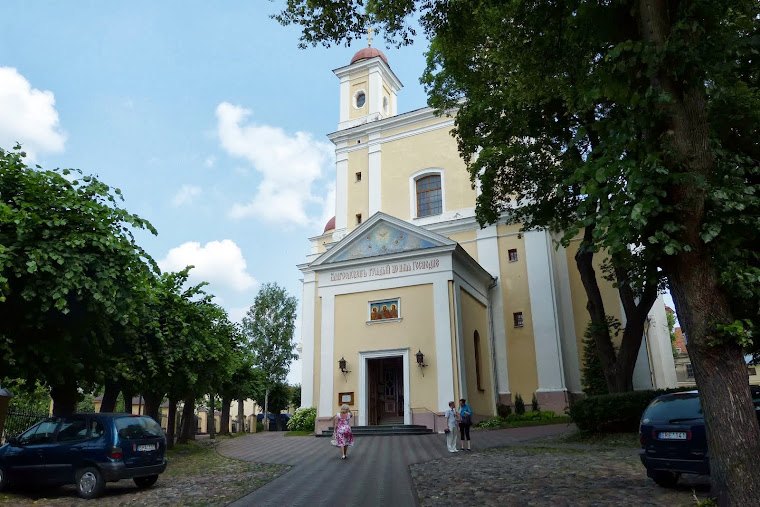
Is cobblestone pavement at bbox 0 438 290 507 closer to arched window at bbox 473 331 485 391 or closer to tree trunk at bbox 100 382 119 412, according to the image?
tree trunk at bbox 100 382 119 412

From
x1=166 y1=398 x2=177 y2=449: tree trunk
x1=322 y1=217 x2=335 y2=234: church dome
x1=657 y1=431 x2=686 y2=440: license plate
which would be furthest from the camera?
x1=322 y1=217 x2=335 y2=234: church dome

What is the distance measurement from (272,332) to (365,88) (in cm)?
2123

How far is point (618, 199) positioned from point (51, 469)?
10612 mm

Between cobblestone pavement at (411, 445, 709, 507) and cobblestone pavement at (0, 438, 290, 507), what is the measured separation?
328cm

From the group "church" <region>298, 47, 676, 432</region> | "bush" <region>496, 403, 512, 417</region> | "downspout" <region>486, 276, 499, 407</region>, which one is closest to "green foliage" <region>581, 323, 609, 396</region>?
"church" <region>298, 47, 676, 432</region>

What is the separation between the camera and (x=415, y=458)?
44.9 feet

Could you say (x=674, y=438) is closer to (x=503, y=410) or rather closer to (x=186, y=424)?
(x=503, y=410)

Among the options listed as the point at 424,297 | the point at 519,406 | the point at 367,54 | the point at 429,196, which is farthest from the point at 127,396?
the point at 367,54

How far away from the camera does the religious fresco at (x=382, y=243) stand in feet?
76.7

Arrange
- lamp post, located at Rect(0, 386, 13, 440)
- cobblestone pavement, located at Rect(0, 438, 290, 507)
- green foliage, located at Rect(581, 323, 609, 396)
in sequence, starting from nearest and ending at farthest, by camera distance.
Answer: cobblestone pavement, located at Rect(0, 438, 290, 507) → lamp post, located at Rect(0, 386, 13, 440) → green foliage, located at Rect(581, 323, 609, 396)

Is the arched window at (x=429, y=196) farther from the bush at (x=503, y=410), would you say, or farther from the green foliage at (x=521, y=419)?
the green foliage at (x=521, y=419)

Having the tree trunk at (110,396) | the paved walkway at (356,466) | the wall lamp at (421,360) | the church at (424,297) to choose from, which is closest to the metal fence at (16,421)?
the tree trunk at (110,396)

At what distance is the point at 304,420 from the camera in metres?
26.2

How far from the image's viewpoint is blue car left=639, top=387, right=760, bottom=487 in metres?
7.95
